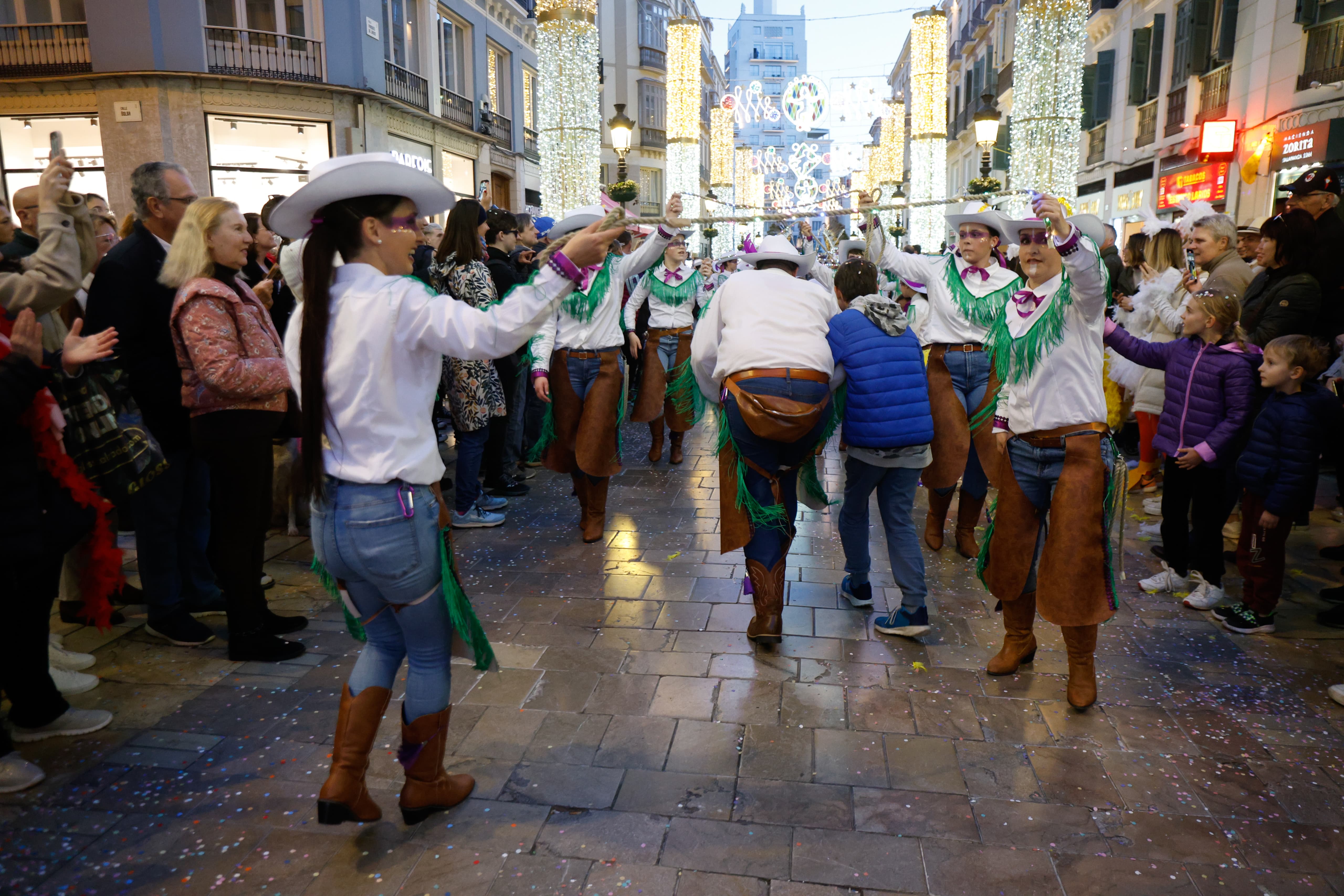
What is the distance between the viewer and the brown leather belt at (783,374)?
12.4 feet

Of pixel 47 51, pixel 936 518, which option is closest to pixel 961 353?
pixel 936 518

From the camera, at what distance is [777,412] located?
3730 mm

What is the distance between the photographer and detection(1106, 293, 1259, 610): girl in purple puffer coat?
4.35 m

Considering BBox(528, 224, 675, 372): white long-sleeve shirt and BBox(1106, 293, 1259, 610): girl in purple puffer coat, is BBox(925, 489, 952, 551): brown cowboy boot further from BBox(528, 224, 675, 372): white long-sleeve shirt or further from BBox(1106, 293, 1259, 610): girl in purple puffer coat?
BBox(528, 224, 675, 372): white long-sleeve shirt

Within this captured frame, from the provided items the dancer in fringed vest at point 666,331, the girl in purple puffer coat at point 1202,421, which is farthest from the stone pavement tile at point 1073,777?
the dancer in fringed vest at point 666,331

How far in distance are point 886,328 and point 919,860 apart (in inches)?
94.6

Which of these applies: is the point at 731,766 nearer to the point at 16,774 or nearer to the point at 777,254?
the point at 777,254

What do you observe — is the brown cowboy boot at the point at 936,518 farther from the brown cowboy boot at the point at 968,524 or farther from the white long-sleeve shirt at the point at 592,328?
the white long-sleeve shirt at the point at 592,328

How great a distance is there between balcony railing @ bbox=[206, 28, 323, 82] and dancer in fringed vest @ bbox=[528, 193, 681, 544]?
520 inches

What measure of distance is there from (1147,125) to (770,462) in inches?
674

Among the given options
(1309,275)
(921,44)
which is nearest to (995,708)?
(1309,275)

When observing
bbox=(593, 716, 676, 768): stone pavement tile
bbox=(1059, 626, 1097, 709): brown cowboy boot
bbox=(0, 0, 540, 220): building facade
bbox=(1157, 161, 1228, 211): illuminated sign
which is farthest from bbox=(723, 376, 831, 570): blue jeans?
bbox=(0, 0, 540, 220): building facade

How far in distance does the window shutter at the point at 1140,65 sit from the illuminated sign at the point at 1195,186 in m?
2.39

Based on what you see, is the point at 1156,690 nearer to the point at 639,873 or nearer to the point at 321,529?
the point at 639,873
